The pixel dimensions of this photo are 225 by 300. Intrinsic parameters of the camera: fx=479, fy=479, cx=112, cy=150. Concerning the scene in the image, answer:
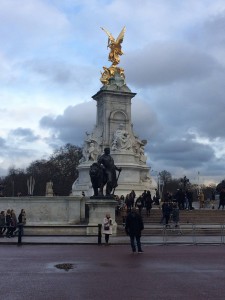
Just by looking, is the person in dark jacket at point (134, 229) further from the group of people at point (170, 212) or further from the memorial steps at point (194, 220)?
the group of people at point (170, 212)

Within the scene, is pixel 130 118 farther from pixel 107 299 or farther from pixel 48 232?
pixel 107 299

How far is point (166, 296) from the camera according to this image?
29.7 feet

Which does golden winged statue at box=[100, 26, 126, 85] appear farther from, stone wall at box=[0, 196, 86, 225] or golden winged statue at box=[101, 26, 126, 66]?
stone wall at box=[0, 196, 86, 225]

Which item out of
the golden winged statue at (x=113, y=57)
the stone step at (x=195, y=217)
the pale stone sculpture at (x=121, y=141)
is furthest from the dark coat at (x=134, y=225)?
the golden winged statue at (x=113, y=57)

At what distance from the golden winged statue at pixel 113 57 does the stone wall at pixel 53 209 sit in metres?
27.7

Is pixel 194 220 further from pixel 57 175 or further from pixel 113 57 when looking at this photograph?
pixel 57 175

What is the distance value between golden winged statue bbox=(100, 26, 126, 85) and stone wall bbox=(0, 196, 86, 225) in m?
27.7

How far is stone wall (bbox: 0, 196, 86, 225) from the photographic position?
99.9 ft

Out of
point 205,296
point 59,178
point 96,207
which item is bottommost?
point 205,296

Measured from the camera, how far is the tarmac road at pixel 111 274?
9312mm

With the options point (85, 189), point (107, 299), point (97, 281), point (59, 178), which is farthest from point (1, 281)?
point (59, 178)

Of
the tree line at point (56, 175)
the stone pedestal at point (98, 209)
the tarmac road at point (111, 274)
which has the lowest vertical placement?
the tarmac road at point (111, 274)

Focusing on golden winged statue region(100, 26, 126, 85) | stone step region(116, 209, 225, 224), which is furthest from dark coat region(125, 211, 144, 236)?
golden winged statue region(100, 26, 126, 85)

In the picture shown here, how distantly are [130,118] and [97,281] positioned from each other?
146 ft
